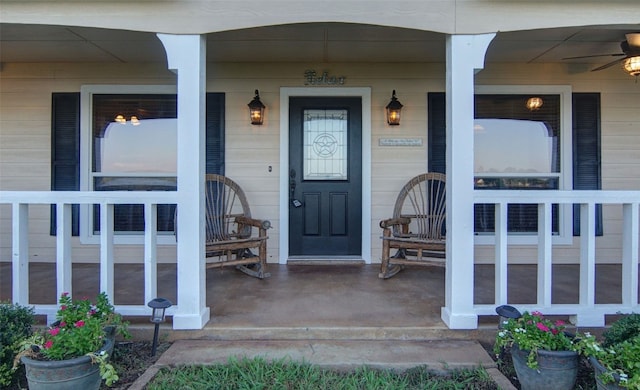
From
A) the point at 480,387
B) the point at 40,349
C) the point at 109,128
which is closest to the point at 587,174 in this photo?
the point at 480,387

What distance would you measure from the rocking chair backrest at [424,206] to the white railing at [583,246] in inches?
52.4

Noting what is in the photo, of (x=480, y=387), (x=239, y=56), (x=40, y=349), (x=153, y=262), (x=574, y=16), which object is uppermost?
(x=239, y=56)

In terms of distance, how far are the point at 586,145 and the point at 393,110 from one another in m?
2.08

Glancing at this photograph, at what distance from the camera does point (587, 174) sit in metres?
4.16

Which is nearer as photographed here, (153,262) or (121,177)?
(153,262)

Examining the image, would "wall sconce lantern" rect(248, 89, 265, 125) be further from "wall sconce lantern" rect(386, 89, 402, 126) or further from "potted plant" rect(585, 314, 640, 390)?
"potted plant" rect(585, 314, 640, 390)

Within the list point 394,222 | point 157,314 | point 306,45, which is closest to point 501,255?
point 394,222

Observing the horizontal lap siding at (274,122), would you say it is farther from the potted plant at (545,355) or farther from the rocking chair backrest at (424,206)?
the potted plant at (545,355)

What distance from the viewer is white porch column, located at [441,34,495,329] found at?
2484 millimetres

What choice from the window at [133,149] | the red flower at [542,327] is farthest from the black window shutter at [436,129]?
the window at [133,149]

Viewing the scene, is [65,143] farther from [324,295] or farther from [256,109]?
[324,295]

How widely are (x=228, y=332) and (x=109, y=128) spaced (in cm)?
300

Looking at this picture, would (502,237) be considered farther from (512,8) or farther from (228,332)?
(228,332)

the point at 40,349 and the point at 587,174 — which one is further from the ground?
the point at 587,174
